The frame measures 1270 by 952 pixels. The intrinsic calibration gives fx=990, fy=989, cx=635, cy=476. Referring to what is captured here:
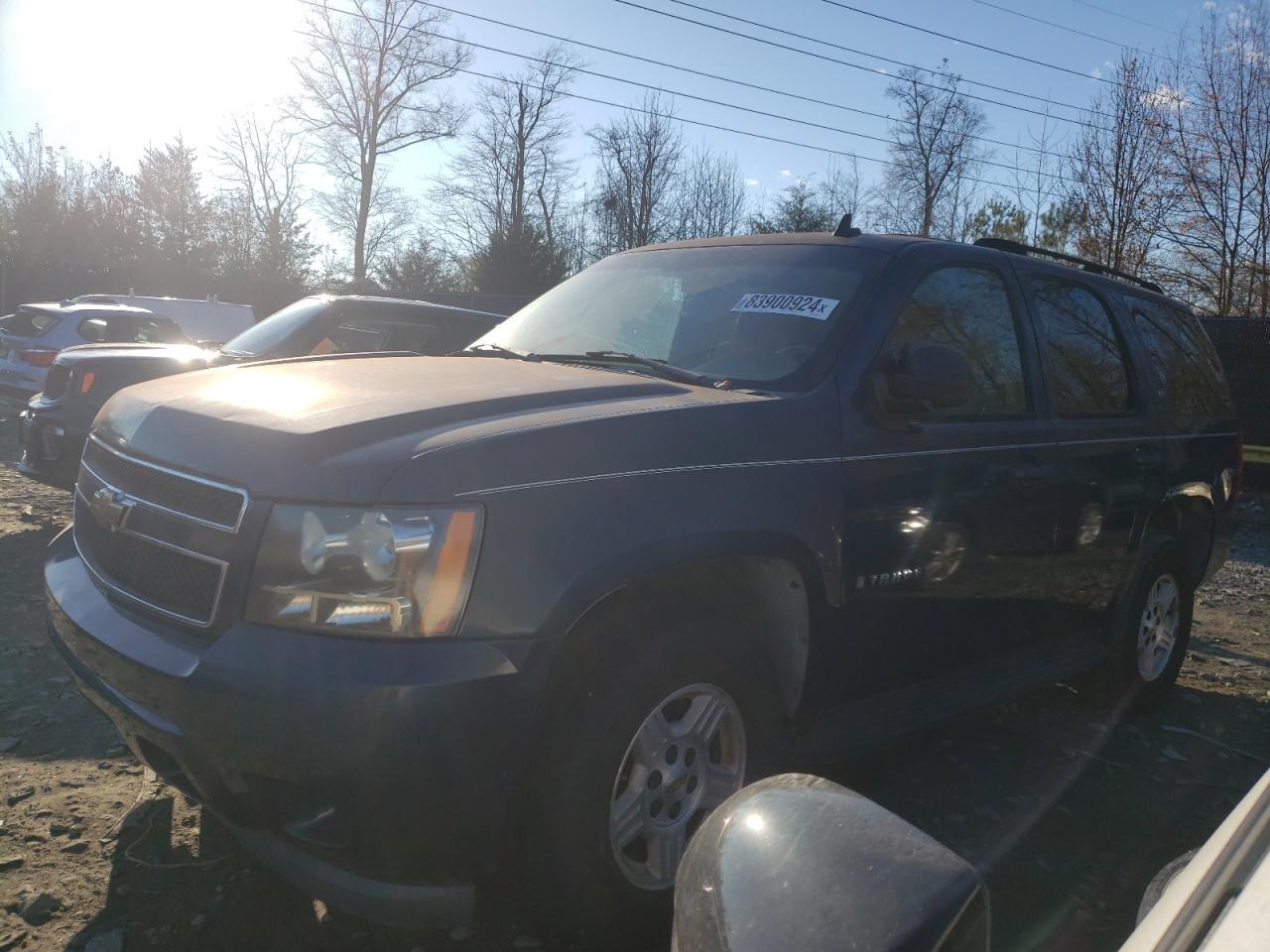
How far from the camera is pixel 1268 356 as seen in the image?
16266 mm

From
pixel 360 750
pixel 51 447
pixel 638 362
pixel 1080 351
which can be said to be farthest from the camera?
pixel 51 447

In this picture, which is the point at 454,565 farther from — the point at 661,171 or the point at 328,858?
the point at 661,171

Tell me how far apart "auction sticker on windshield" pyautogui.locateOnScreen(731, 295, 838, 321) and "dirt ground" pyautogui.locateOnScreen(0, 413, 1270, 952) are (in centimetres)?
155

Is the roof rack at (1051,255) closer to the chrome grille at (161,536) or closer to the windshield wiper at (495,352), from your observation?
the windshield wiper at (495,352)

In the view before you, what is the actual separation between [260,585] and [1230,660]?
5.82 m

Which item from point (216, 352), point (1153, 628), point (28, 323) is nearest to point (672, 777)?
point (1153, 628)

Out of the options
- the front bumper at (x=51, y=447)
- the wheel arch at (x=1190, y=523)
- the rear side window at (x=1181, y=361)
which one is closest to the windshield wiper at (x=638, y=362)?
the wheel arch at (x=1190, y=523)

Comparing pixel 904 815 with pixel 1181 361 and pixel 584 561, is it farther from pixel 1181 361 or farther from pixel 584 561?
pixel 1181 361

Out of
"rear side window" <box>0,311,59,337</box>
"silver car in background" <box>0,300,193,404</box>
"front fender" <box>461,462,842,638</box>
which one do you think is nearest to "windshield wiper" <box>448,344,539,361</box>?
"front fender" <box>461,462,842,638</box>

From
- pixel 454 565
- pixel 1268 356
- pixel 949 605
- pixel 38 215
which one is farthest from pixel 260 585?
pixel 38 215

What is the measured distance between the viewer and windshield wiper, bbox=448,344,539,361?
11.7ft

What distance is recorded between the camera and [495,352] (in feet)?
12.1

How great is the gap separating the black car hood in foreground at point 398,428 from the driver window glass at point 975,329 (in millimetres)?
854

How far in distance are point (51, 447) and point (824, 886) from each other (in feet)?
23.4
